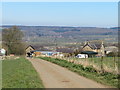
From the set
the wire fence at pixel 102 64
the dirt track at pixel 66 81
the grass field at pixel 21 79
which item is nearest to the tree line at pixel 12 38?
the wire fence at pixel 102 64

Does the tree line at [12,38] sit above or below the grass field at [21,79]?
above

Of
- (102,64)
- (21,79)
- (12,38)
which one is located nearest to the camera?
(21,79)

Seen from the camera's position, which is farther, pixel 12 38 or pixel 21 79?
pixel 12 38

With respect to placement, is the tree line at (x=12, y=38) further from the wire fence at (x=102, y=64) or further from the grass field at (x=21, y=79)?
the grass field at (x=21, y=79)

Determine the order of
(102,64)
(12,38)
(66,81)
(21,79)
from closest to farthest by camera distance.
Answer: (66,81)
(21,79)
(102,64)
(12,38)

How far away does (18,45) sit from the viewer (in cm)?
8738

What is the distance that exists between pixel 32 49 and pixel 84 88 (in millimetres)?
107013

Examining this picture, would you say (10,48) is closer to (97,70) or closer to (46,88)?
(97,70)

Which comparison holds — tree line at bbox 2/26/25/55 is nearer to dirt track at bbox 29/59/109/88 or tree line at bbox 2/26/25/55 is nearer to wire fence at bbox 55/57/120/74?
wire fence at bbox 55/57/120/74

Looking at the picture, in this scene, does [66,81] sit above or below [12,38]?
below

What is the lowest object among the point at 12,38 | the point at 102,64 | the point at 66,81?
the point at 66,81

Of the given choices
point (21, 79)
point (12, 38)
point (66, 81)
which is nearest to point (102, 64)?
point (66, 81)

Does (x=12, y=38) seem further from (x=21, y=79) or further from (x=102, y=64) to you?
(x=21, y=79)

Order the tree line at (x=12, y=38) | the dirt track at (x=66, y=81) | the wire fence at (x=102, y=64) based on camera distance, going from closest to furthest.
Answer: the dirt track at (x=66, y=81) → the wire fence at (x=102, y=64) → the tree line at (x=12, y=38)
